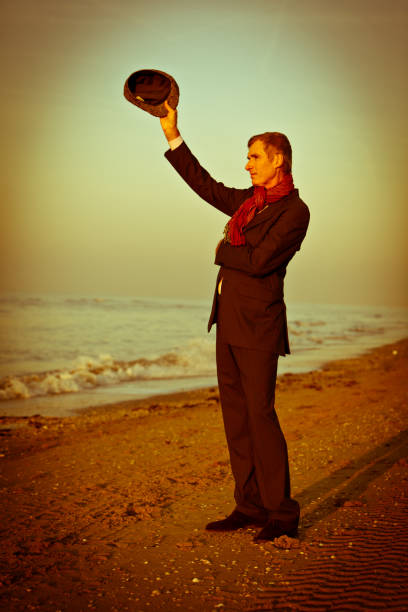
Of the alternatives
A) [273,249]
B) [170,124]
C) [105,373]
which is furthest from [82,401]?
[273,249]

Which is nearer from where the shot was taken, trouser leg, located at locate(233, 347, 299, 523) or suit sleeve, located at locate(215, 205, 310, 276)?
suit sleeve, located at locate(215, 205, 310, 276)

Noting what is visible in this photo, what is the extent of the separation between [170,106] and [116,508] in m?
→ 2.38

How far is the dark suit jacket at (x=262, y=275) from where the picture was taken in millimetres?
2939

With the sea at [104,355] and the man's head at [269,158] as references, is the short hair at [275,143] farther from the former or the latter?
the sea at [104,355]

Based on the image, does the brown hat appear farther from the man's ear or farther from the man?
the man's ear

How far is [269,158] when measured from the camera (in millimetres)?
3037

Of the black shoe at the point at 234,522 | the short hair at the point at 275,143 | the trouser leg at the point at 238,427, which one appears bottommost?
the black shoe at the point at 234,522

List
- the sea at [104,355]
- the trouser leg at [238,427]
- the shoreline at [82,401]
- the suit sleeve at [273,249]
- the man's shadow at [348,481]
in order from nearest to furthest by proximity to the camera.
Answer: the suit sleeve at [273,249] → the trouser leg at [238,427] → the man's shadow at [348,481] → the shoreline at [82,401] → the sea at [104,355]

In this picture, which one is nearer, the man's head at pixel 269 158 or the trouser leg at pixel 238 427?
the man's head at pixel 269 158

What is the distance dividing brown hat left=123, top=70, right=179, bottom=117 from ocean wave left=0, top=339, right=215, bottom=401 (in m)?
7.39

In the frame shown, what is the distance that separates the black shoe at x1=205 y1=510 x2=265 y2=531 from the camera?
3.23m

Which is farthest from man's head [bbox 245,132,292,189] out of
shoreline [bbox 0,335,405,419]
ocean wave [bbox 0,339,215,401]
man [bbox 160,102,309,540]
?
ocean wave [bbox 0,339,215,401]

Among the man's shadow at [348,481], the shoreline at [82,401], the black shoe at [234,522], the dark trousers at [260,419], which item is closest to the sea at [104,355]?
the shoreline at [82,401]

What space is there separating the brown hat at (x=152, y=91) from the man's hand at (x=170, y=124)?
0.02 meters
